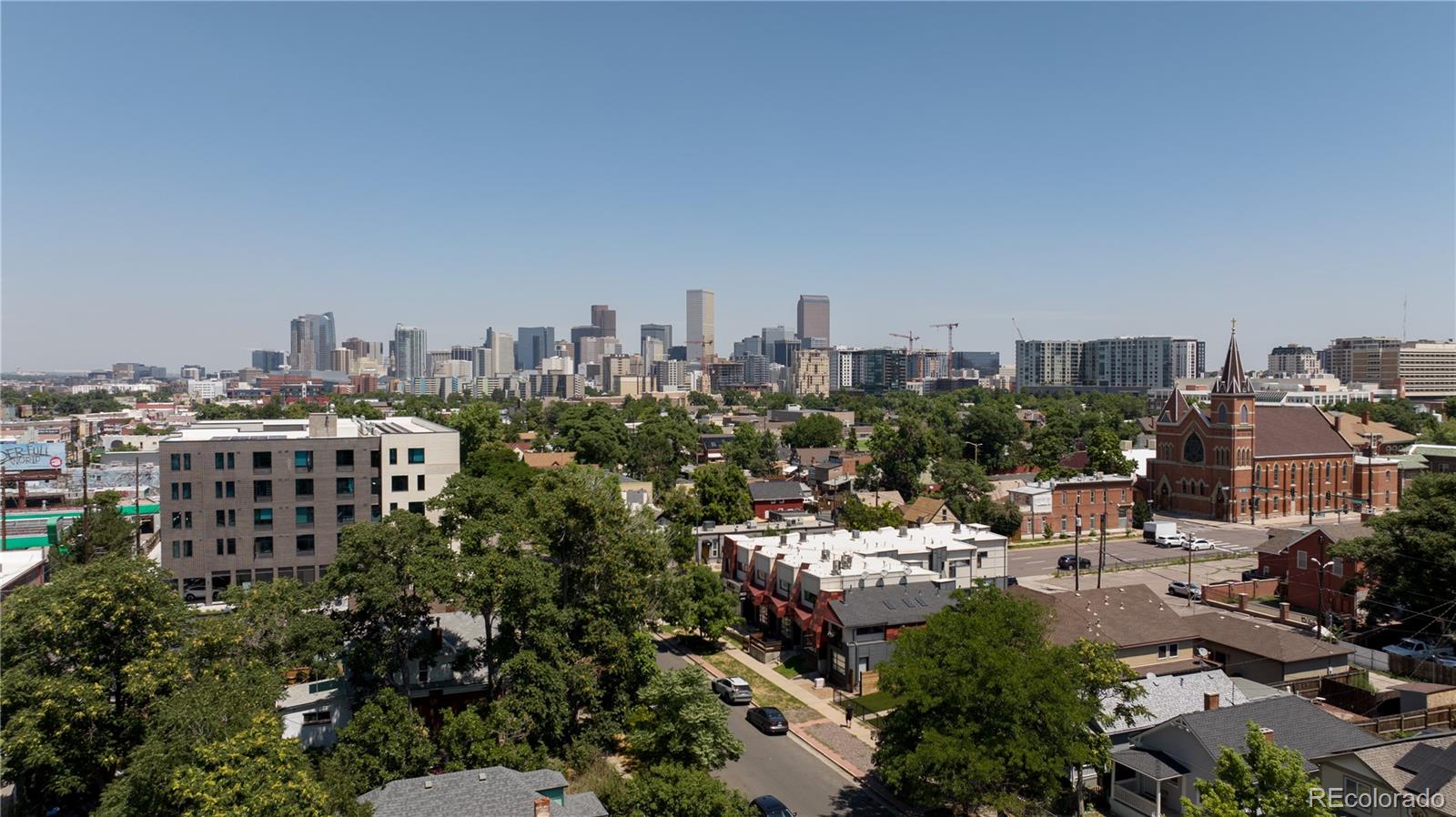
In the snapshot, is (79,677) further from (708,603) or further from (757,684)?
(708,603)

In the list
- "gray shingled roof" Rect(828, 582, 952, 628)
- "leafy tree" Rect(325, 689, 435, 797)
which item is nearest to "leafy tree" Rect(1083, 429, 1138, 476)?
"gray shingled roof" Rect(828, 582, 952, 628)

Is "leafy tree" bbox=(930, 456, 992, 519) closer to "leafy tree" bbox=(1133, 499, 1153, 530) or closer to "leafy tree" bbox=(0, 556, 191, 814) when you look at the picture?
"leafy tree" bbox=(1133, 499, 1153, 530)

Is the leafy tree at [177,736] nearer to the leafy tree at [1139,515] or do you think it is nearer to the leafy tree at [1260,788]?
the leafy tree at [1260,788]

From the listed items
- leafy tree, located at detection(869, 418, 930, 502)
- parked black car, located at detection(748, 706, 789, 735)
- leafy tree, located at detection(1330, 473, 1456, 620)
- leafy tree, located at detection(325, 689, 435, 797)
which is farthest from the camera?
leafy tree, located at detection(869, 418, 930, 502)

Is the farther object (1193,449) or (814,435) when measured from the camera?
(814,435)

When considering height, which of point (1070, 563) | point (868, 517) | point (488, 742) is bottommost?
point (1070, 563)

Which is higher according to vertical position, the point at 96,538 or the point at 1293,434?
the point at 1293,434


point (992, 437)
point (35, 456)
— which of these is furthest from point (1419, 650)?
point (35, 456)

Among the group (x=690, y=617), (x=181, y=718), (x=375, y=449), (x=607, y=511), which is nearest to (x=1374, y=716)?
(x=690, y=617)
